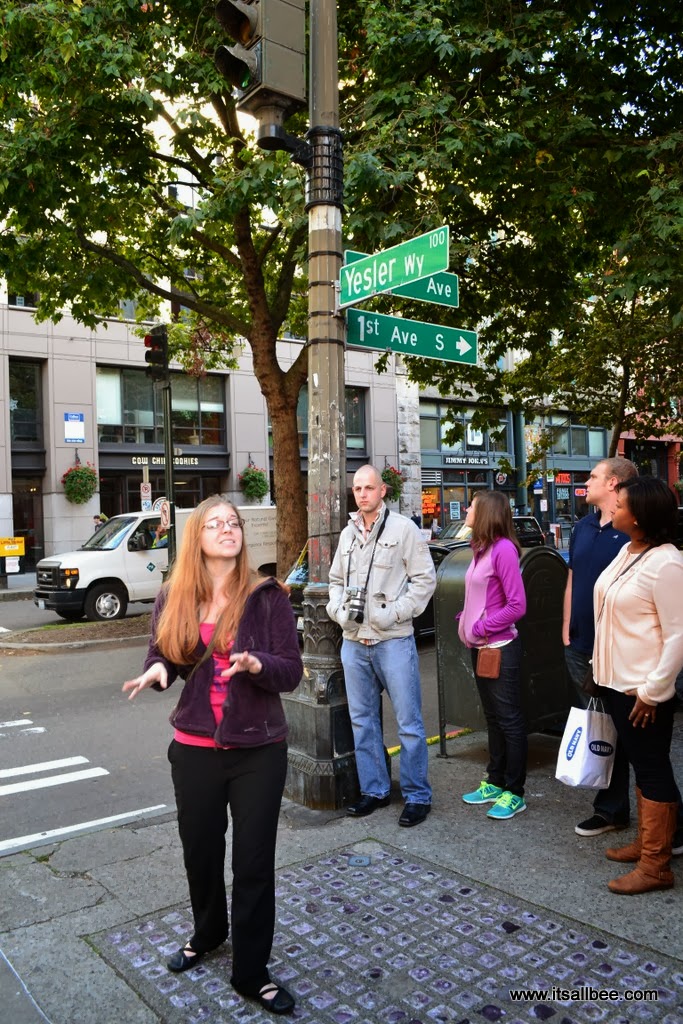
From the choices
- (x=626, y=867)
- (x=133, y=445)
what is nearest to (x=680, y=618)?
(x=626, y=867)

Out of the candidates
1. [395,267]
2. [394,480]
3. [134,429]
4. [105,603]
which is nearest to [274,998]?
[395,267]

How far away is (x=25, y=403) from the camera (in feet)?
83.7

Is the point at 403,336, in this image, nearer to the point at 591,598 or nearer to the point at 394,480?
the point at 591,598

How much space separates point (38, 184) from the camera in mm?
9625

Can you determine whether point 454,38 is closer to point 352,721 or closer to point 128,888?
point 352,721

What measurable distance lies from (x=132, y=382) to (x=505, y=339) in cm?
1731

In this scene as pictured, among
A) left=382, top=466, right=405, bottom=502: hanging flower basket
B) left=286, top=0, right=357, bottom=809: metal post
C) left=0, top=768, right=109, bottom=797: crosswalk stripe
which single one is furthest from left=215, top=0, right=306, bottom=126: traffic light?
left=382, top=466, right=405, bottom=502: hanging flower basket

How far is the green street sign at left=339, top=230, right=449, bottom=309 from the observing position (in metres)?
4.67

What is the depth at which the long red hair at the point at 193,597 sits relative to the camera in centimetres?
302

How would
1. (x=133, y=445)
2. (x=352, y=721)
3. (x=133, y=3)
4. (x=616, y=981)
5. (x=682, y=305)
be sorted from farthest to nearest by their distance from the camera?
1. (x=133, y=445)
2. (x=133, y=3)
3. (x=682, y=305)
4. (x=352, y=721)
5. (x=616, y=981)

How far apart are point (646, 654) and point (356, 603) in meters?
1.60

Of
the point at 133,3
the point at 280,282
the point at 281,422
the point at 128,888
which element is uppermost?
the point at 133,3

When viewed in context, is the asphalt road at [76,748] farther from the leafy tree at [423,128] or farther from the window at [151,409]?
the window at [151,409]

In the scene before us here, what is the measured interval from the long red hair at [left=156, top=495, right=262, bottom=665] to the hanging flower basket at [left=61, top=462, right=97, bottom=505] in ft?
76.1
